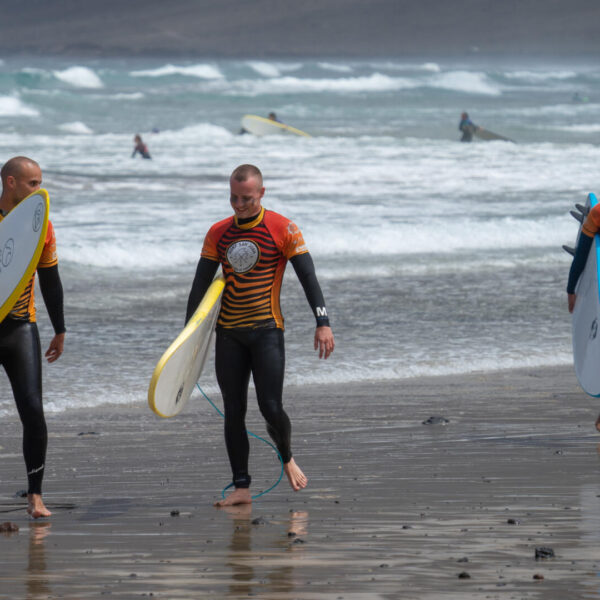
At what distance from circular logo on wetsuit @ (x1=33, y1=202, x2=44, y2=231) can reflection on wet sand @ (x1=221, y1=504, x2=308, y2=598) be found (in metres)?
1.34

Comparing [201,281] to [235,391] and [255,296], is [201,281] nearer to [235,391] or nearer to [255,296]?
[255,296]

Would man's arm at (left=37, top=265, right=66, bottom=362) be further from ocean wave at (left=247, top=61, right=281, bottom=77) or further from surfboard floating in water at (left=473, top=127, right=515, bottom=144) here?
ocean wave at (left=247, top=61, right=281, bottom=77)

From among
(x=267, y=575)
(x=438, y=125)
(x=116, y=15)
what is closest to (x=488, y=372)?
(x=267, y=575)

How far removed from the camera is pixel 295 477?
4945 millimetres

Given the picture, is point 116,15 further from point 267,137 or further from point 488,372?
point 488,372

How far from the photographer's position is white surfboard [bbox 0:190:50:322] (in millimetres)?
4633

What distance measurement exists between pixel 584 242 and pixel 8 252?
8.99 feet

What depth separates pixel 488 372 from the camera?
8.52 m

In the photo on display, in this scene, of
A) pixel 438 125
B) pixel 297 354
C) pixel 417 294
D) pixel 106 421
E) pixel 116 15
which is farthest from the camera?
pixel 116 15

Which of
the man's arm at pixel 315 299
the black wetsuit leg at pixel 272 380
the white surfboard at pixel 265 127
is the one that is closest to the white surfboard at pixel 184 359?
the black wetsuit leg at pixel 272 380

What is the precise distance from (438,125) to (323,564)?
1763 inches

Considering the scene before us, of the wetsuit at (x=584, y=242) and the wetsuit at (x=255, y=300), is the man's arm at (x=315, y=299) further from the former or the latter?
the wetsuit at (x=584, y=242)

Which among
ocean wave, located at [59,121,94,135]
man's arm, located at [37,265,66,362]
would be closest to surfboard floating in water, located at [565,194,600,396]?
man's arm, located at [37,265,66,362]

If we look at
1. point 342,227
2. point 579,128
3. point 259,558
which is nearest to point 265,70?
point 579,128
